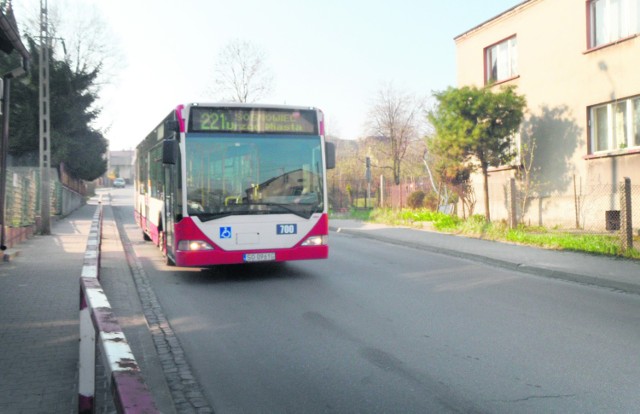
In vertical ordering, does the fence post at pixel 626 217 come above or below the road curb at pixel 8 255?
above

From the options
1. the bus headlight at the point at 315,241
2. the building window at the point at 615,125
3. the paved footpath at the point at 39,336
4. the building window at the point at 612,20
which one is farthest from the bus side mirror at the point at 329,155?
the building window at the point at 612,20

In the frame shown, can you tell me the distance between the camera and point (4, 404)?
14.1 ft

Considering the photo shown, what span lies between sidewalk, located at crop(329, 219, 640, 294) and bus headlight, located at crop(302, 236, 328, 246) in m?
4.02

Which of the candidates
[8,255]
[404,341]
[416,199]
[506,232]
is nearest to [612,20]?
[506,232]

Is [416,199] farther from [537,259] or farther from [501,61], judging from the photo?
[537,259]

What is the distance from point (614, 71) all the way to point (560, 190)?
3.88m

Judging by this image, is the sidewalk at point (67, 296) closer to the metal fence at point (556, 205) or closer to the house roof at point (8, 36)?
the metal fence at point (556, 205)

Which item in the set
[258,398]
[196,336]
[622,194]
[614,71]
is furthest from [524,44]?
[258,398]

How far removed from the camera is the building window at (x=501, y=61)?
2148 centimetres

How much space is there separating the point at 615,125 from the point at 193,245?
13.0 meters

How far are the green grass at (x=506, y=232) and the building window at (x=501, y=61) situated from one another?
5.46m

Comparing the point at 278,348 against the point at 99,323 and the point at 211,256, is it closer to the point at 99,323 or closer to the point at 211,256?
the point at 99,323

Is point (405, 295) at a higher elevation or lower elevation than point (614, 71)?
lower

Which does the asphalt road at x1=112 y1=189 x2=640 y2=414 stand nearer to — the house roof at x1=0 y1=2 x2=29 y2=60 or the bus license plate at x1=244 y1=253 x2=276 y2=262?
the bus license plate at x1=244 y1=253 x2=276 y2=262
